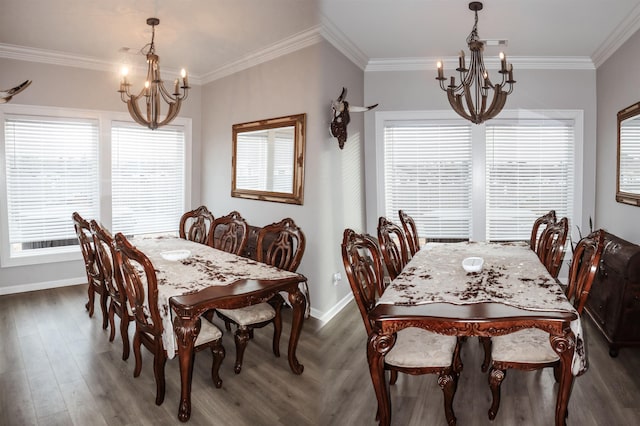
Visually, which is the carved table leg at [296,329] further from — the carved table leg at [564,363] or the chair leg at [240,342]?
the carved table leg at [564,363]

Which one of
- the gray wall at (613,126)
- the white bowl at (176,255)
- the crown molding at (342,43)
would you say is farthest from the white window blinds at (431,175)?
the white bowl at (176,255)

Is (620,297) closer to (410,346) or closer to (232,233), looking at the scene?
(410,346)

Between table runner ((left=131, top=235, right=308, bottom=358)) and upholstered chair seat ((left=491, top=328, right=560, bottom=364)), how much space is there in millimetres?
1250

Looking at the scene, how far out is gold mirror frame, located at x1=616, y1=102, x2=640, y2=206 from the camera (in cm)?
347

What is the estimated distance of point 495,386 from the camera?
2.17 m

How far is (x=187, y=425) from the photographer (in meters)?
2.18

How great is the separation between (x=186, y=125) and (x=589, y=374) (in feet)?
16.1

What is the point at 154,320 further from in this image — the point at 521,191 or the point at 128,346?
the point at 521,191

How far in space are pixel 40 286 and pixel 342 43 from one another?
162 inches

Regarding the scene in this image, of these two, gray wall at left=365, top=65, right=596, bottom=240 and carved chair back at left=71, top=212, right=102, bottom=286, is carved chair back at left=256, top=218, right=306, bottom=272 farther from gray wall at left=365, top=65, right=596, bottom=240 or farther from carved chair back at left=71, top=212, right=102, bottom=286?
gray wall at left=365, top=65, right=596, bottom=240

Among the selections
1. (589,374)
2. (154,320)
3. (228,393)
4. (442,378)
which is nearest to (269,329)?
(228,393)

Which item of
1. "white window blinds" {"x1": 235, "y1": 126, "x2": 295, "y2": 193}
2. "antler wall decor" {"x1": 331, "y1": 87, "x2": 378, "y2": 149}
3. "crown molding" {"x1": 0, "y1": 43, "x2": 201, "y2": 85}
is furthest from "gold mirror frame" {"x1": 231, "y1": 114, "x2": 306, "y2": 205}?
"crown molding" {"x1": 0, "y1": 43, "x2": 201, "y2": 85}

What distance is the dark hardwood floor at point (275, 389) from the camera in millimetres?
2248

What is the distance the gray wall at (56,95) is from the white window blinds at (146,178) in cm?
35
